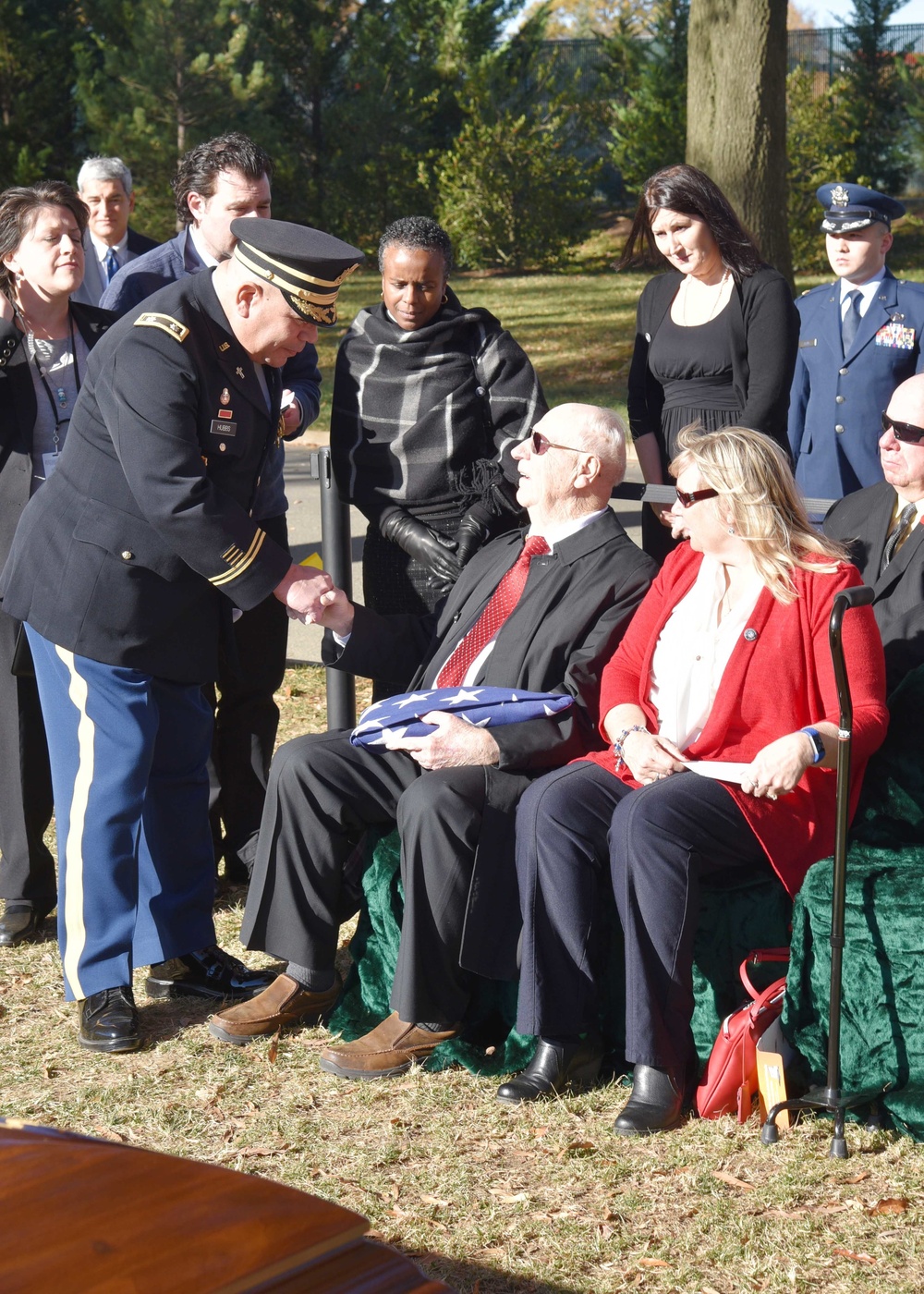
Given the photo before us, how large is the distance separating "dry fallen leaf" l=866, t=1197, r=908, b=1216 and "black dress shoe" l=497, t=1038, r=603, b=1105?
2.62 ft

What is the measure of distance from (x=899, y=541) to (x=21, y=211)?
266 centimetres

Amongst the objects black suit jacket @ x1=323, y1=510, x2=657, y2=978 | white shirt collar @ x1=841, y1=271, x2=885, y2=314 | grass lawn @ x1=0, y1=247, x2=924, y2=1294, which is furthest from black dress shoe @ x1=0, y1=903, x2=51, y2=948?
white shirt collar @ x1=841, y1=271, x2=885, y2=314

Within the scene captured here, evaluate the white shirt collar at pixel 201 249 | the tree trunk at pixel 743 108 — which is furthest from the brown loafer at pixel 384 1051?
the tree trunk at pixel 743 108

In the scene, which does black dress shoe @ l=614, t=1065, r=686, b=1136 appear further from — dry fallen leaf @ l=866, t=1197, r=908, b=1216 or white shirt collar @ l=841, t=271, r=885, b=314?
white shirt collar @ l=841, t=271, r=885, b=314

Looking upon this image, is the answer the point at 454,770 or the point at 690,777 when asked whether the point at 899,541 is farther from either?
the point at 454,770

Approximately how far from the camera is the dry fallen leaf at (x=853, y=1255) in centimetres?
282

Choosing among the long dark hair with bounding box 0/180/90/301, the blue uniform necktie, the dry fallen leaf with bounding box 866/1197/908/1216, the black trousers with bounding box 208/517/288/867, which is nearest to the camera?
the dry fallen leaf with bounding box 866/1197/908/1216

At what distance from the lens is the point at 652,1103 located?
3.37m

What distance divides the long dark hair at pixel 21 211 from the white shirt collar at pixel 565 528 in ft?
5.47

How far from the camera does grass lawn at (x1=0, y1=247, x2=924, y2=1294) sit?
285 cm

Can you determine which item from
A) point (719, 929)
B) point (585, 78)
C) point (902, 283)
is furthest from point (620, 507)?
point (585, 78)

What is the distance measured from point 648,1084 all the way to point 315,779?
3.81ft

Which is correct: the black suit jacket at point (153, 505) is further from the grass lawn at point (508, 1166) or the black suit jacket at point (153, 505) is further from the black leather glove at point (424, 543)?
the grass lawn at point (508, 1166)

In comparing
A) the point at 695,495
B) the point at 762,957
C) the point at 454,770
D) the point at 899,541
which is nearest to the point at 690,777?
the point at 762,957
